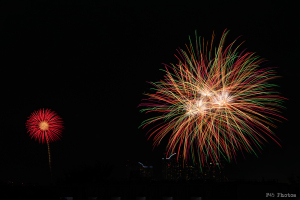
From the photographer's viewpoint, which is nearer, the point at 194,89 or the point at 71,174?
the point at 194,89

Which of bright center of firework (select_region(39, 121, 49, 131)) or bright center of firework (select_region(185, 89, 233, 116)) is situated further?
bright center of firework (select_region(39, 121, 49, 131))

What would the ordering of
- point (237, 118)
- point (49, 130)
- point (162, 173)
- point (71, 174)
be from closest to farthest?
point (237, 118) → point (49, 130) → point (162, 173) → point (71, 174)

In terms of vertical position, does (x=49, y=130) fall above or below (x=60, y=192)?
above

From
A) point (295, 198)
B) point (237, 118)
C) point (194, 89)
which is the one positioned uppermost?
point (194, 89)

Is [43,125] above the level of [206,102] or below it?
above

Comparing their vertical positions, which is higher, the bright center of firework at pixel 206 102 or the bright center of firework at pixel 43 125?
the bright center of firework at pixel 43 125


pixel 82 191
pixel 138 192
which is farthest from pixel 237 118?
pixel 82 191

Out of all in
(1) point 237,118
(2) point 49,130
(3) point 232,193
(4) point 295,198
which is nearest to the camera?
(4) point 295,198

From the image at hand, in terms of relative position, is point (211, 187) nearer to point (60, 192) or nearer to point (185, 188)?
point (185, 188)

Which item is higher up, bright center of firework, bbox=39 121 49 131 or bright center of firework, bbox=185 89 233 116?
bright center of firework, bbox=39 121 49 131

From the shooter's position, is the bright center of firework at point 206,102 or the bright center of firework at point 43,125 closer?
the bright center of firework at point 206,102

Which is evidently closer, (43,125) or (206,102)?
(206,102)
